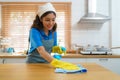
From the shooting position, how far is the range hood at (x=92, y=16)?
3.17m

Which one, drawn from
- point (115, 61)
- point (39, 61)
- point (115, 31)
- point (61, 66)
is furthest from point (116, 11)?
point (61, 66)

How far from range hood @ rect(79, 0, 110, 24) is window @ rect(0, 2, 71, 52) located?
313 millimetres

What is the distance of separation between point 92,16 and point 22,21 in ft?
3.74

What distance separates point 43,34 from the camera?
177cm

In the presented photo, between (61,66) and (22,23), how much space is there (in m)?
2.28

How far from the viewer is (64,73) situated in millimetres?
1257

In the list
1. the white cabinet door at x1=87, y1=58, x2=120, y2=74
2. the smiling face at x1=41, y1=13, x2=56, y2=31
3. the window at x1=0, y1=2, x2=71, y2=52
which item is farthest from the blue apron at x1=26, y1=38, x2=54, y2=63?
the window at x1=0, y1=2, x2=71, y2=52

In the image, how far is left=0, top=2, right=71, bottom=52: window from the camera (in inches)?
137

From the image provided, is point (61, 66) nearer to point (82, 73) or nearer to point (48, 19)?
point (82, 73)

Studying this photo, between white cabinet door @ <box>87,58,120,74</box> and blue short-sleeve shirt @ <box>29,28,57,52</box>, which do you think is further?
white cabinet door @ <box>87,58,120,74</box>

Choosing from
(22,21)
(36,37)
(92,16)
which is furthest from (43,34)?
(22,21)

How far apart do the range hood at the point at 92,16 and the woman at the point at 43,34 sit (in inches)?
57.0

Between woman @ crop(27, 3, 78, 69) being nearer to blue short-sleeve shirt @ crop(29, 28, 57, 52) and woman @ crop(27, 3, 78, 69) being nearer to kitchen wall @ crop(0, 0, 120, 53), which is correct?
blue short-sleeve shirt @ crop(29, 28, 57, 52)

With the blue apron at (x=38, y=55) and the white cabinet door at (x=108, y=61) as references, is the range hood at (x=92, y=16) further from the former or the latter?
the blue apron at (x=38, y=55)
